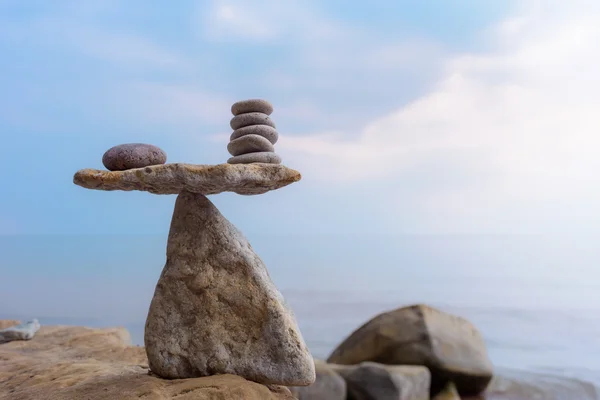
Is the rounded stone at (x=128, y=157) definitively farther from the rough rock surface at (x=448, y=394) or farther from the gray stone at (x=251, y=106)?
the rough rock surface at (x=448, y=394)

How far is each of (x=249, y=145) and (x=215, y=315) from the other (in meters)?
1.25

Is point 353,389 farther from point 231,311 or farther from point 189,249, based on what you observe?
point 189,249

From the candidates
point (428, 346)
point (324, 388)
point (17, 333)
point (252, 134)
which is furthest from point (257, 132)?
point (17, 333)

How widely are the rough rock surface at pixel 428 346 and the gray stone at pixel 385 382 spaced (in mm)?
319

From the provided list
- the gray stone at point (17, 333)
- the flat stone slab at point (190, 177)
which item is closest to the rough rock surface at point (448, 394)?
the flat stone slab at point (190, 177)

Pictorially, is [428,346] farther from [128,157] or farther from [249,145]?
[128,157]

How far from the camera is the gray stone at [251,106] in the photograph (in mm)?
3654

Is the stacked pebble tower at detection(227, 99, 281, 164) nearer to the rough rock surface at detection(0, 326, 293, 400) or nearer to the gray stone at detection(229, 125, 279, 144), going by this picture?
the gray stone at detection(229, 125, 279, 144)

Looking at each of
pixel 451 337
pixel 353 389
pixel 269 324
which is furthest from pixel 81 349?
pixel 451 337

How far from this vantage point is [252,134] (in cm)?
355

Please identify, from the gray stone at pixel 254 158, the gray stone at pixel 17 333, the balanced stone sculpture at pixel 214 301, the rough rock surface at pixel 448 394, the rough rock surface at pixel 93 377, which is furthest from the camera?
the gray stone at pixel 17 333

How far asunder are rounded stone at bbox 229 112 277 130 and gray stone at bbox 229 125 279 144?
0.06 m

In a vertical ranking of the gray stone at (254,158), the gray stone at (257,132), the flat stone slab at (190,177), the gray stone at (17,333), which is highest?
the gray stone at (257,132)

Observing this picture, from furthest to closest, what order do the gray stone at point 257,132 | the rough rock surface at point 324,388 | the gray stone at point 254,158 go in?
the rough rock surface at point 324,388, the gray stone at point 257,132, the gray stone at point 254,158
